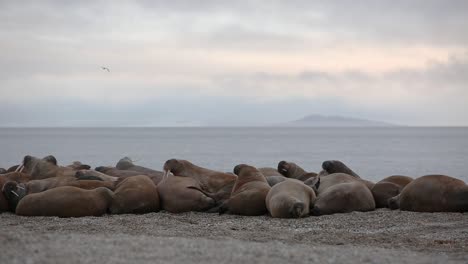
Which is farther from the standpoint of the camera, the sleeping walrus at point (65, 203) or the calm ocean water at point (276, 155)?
the calm ocean water at point (276, 155)

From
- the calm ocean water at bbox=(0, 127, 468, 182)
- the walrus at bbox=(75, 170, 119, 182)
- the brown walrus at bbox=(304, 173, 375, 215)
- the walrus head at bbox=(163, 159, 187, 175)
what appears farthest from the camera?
the calm ocean water at bbox=(0, 127, 468, 182)

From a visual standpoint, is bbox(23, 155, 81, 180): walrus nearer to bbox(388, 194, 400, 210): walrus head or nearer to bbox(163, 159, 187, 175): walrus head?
bbox(163, 159, 187, 175): walrus head

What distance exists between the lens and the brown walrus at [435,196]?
1306 centimetres

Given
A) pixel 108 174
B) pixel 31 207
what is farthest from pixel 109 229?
pixel 108 174

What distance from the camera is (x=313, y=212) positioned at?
1324 cm

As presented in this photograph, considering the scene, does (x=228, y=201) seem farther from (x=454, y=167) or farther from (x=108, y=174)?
(x=454, y=167)

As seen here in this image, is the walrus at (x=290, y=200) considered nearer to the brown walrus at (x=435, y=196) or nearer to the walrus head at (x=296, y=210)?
the walrus head at (x=296, y=210)

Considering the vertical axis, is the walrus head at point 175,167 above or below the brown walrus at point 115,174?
above

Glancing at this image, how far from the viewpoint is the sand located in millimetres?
7816

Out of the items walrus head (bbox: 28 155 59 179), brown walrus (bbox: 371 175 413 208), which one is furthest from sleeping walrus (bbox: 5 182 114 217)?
brown walrus (bbox: 371 175 413 208)

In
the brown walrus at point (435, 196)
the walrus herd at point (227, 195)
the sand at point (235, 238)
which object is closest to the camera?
the sand at point (235, 238)

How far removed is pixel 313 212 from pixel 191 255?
563 cm

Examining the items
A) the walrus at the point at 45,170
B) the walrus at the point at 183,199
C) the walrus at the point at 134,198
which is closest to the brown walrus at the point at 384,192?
the walrus at the point at 183,199

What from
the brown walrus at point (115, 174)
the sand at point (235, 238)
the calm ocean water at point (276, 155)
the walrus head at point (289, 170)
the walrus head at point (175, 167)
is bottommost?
the calm ocean water at point (276, 155)
